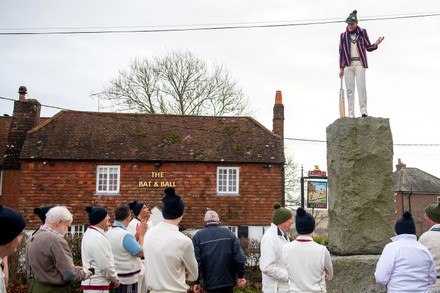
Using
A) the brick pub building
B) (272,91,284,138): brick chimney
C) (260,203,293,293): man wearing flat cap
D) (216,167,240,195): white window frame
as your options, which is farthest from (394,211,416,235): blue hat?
(272,91,284,138): brick chimney

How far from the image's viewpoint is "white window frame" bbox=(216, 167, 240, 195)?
22375 mm

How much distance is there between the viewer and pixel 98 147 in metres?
22.4

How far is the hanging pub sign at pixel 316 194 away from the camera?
62.5 ft

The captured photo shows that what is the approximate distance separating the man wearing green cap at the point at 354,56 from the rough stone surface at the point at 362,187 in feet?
1.93

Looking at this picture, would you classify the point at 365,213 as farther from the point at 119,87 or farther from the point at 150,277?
the point at 119,87

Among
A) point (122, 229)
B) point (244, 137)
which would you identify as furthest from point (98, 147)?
point (122, 229)

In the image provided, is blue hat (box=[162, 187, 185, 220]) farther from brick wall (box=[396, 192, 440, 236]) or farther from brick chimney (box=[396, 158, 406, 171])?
brick chimney (box=[396, 158, 406, 171])

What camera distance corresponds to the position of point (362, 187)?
6.68 m

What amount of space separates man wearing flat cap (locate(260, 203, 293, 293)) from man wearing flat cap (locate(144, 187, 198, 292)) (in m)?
1.13

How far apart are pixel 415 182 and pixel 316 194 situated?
29.6 meters

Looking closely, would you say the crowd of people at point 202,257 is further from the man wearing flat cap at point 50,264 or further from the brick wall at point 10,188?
the brick wall at point 10,188

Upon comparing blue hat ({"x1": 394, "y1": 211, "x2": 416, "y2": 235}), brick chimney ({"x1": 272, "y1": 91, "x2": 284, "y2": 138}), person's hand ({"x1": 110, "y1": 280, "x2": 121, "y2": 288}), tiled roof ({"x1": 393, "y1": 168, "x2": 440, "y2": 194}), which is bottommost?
person's hand ({"x1": 110, "y1": 280, "x2": 121, "y2": 288})

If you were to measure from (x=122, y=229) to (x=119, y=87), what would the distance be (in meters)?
28.1

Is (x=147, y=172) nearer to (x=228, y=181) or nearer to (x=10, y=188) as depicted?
(x=228, y=181)
